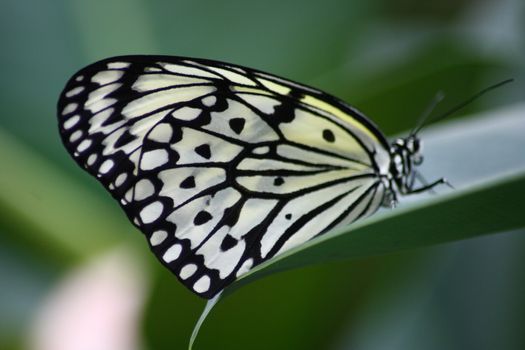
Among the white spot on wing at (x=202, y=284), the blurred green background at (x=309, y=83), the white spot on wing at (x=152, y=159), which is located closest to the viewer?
the white spot on wing at (x=202, y=284)

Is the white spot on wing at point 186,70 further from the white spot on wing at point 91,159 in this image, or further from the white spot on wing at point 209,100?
the white spot on wing at point 91,159

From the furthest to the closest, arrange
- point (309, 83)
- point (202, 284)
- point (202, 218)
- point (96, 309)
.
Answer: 1. point (309, 83)
2. point (96, 309)
3. point (202, 218)
4. point (202, 284)

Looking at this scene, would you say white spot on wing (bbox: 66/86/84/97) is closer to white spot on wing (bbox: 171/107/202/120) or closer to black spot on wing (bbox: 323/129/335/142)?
white spot on wing (bbox: 171/107/202/120)

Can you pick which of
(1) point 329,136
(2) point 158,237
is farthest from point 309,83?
(2) point 158,237

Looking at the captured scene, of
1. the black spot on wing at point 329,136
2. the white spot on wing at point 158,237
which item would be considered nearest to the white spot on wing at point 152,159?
the white spot on wing at point 158,237

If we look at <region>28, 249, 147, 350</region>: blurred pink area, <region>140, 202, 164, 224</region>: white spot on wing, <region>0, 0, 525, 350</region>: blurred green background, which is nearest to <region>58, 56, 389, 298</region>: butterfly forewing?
<region>140, 202, 164, 224</region>: white spot on wing

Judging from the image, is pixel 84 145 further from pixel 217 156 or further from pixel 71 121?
pixel 217 156

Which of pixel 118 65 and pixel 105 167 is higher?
pixel 118 65
